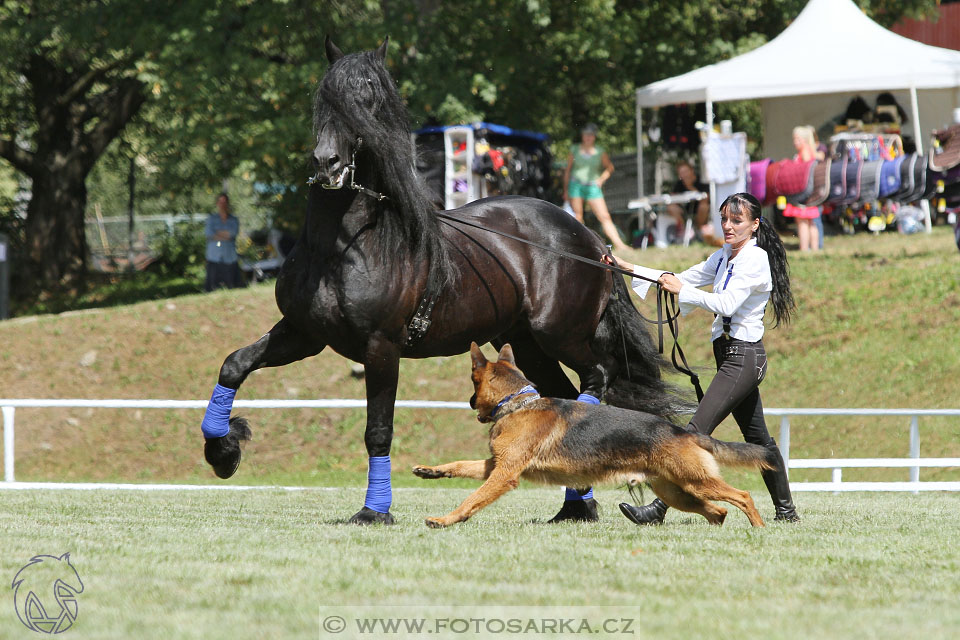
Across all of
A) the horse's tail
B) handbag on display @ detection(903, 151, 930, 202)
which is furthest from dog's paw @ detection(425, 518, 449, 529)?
handbag on display @ detection(903, 151, 930, 202)

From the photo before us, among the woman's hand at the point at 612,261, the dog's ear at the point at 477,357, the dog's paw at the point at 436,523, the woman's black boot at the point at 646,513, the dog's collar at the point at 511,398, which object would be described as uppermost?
the woman's hand at the point at 612,261

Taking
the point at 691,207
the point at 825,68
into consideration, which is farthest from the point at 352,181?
the point at 825,68

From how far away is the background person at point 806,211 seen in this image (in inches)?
672

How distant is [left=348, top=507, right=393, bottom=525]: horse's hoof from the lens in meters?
7.17

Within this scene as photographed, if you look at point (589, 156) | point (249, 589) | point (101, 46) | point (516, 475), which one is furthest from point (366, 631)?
point (101, 46)

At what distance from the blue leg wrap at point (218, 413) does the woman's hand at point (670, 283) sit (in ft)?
9.24

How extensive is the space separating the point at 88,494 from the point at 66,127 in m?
18.2

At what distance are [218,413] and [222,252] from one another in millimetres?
13512

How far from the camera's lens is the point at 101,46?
2248 cm

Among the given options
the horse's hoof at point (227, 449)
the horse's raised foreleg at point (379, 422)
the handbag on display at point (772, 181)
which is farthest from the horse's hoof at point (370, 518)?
the handbag on display at point (772, 181)

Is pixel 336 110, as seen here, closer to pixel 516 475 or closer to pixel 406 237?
pixel 406 237

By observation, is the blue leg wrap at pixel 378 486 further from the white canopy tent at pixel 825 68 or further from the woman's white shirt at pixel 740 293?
the white canopy tent at pixel 825 68

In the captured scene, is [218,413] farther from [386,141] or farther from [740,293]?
[740,293]

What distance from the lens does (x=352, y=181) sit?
6.95 meters
